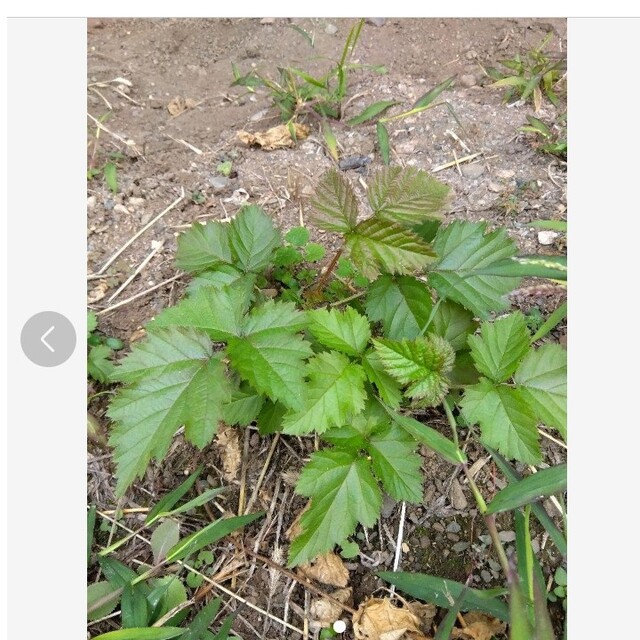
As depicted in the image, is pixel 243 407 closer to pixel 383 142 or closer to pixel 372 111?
pixel 383 142

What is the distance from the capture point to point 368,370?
47.5 inches

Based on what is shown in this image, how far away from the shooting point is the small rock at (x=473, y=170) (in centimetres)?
181

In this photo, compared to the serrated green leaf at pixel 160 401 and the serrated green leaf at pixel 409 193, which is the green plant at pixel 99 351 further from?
the serrated green leaf at pixel 409 193

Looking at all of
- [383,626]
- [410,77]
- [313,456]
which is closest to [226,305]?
[313,456]

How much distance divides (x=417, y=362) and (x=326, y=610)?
25.3 inches

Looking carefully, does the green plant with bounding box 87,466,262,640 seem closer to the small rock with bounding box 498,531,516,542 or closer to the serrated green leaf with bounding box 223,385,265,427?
the serrated green leaf with bounding box 223,385,265,427

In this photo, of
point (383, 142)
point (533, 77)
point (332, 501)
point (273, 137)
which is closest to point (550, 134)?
point (533, 77)

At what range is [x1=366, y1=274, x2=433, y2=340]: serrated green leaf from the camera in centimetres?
129

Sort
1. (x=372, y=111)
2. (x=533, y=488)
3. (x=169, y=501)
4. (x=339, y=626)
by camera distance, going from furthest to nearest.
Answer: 1. (x=372, y=111)
2. (x=169, y=501)
3. (x=339, y=626)
4. (x=533, y=488)

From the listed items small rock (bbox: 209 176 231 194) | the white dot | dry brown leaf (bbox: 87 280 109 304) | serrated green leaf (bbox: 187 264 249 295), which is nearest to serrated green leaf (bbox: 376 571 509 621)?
the white dot

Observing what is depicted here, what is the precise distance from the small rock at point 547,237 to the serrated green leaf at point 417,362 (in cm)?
70

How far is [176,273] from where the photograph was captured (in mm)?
1740

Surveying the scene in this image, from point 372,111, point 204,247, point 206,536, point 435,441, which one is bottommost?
point 206,536

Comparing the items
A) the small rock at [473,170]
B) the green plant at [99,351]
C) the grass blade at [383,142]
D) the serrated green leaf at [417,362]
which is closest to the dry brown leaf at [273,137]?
the grass blade at [383,142]
